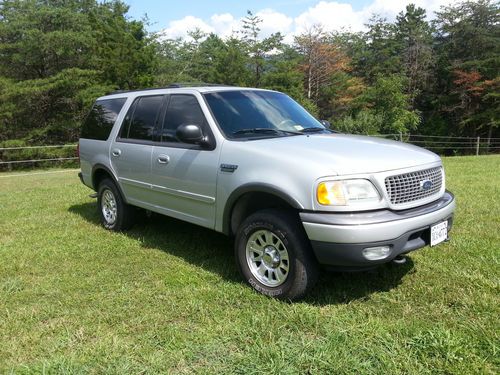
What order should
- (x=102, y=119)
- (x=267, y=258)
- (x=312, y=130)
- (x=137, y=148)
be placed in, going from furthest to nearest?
(x=102, y=119) < (x=137, y=148) < (x=312, y=130) < (x=267, y=258)

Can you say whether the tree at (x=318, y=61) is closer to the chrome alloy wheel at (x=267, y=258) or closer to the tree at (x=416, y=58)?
the tree at (x=416, y=58)

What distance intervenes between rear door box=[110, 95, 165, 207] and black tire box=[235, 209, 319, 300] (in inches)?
67.7

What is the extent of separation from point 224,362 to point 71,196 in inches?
275

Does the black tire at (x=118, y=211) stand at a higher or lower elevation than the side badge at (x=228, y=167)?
lower

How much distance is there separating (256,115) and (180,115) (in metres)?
0.82

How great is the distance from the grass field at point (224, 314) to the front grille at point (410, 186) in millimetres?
796

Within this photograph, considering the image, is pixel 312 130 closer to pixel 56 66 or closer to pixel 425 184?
pixel 425 184

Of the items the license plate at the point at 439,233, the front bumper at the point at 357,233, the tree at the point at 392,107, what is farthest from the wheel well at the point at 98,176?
the tree at the point at 392,107

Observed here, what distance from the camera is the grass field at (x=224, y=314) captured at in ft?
9.11

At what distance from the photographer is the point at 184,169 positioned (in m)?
4.38

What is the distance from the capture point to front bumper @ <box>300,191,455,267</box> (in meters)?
3.14

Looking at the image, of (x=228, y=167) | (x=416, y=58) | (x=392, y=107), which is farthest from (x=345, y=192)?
(x=416, y=58)

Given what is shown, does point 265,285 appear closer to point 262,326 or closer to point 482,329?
point 262,326

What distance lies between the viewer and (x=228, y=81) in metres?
33.4
